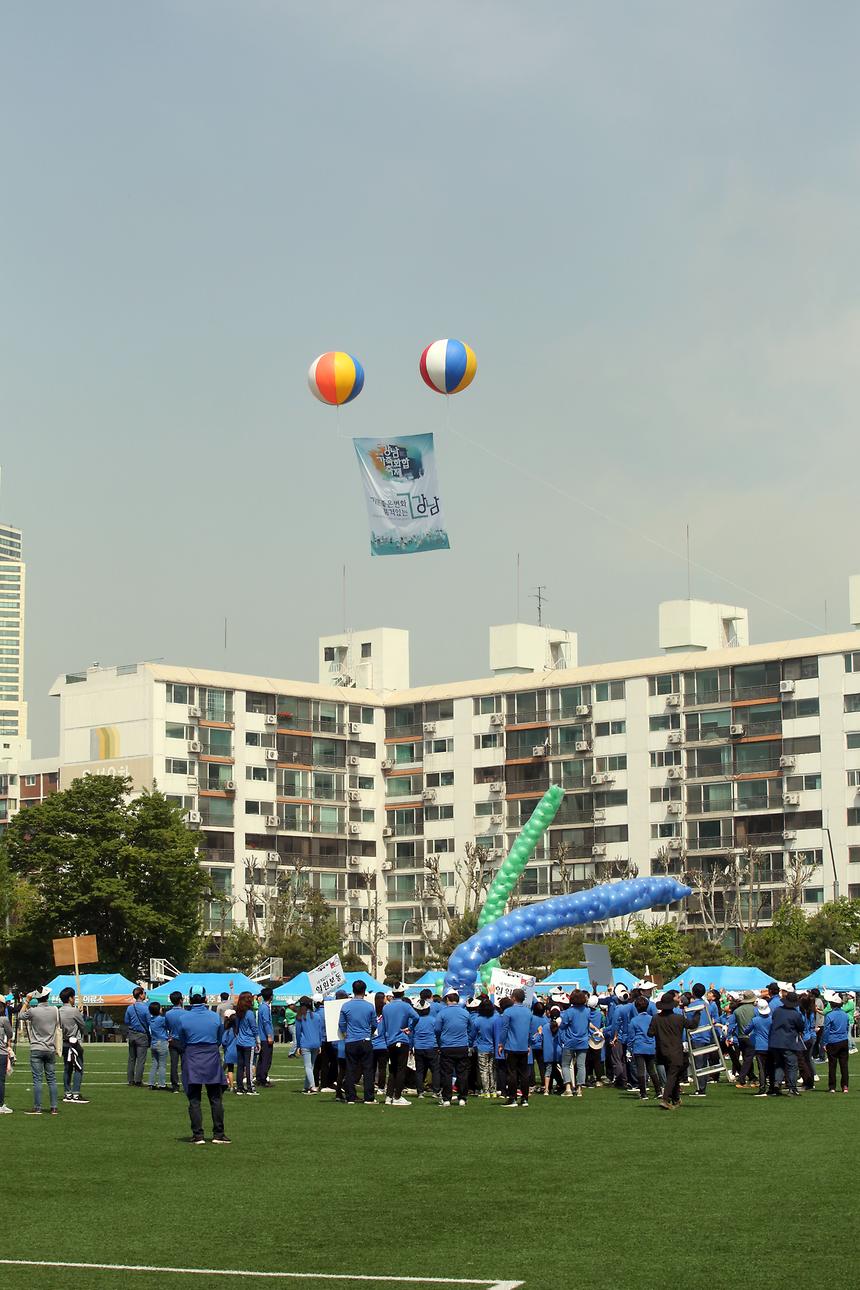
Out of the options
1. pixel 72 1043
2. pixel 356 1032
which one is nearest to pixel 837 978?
pixel 356 1032

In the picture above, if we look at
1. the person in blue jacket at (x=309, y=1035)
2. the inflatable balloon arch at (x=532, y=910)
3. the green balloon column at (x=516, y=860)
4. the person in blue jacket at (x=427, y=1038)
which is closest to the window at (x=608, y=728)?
the green balloon column at (x=516, y=860)

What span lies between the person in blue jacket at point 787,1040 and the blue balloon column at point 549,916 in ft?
57.0

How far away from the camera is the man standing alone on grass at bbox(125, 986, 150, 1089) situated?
33.3 metres

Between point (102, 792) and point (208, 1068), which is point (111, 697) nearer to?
point (102, 792)

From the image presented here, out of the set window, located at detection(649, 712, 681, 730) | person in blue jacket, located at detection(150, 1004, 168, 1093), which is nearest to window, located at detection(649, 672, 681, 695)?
window, located at detection(649, 712, 681, 730)

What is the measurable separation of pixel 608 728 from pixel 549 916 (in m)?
54.1

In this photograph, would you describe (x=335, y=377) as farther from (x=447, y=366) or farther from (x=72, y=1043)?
(x=72, y=1043)

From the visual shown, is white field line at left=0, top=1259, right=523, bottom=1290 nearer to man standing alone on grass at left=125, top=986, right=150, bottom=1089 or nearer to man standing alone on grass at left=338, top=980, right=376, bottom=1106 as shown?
man standing alone on grass at left=338, top=980, right=376, bottom=1106

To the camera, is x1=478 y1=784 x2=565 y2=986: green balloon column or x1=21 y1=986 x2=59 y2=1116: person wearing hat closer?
x1=21 y1=986 x2=59 y2=1116: person wearing hat

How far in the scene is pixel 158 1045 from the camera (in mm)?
32781

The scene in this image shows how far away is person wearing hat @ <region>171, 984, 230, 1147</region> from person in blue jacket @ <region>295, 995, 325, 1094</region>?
10755mm

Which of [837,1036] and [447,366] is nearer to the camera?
[837,1036]

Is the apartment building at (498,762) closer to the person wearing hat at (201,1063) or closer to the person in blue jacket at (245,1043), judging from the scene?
the person in blue jacket at (245,1043)

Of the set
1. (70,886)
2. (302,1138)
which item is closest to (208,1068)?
(302,1138)
